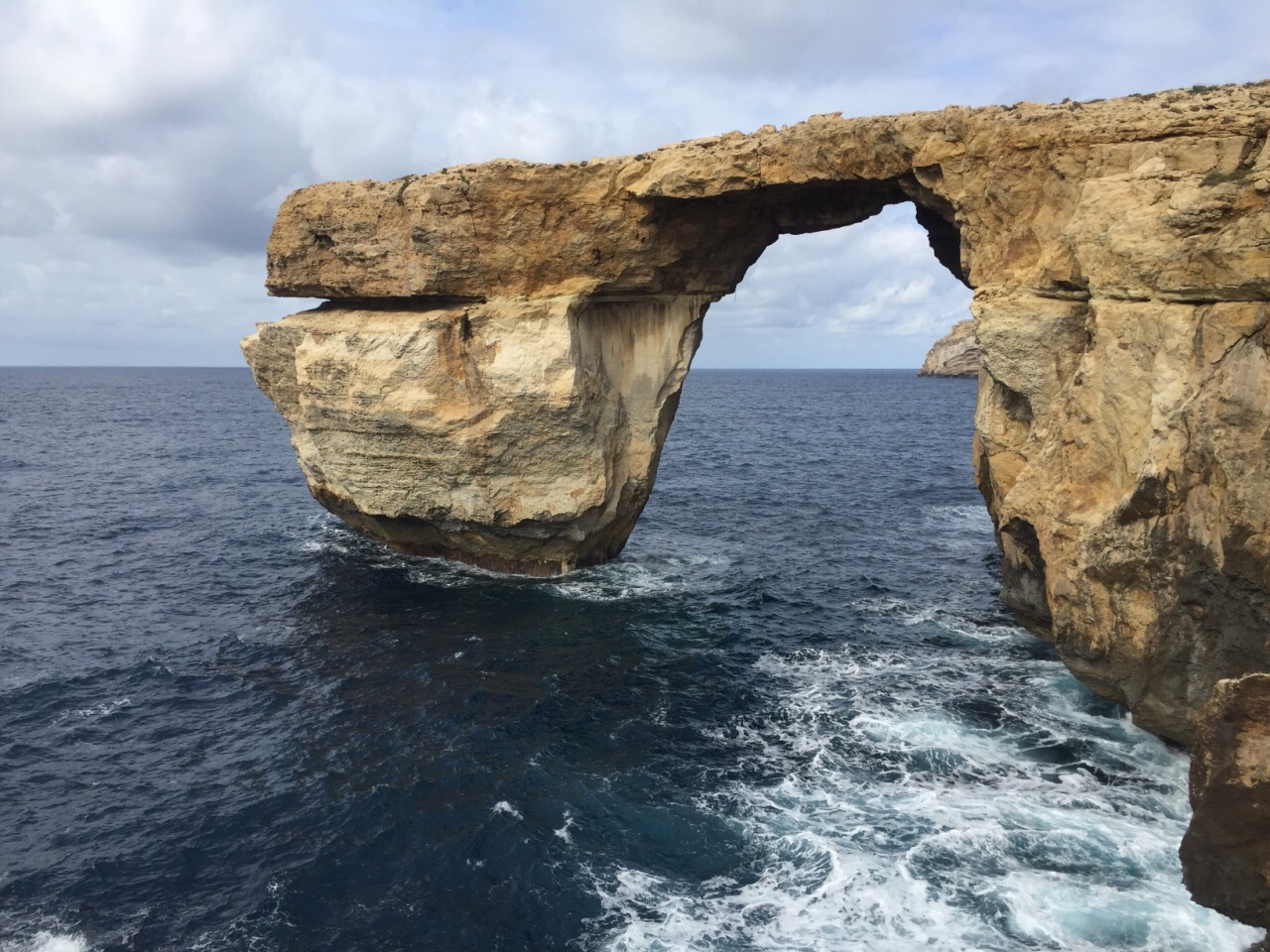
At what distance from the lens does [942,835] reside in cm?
1708

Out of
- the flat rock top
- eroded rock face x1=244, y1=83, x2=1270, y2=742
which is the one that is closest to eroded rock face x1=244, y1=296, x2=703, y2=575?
eroded rock face x1=244, y1=83, x2=1270, y2=742

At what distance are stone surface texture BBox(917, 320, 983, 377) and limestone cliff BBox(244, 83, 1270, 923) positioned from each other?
140152mm

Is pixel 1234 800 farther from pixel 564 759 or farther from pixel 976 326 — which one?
pixel 976 326

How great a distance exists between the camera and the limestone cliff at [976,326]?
1647cm

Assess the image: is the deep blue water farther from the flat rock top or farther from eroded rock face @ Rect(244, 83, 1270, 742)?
the flat rock top

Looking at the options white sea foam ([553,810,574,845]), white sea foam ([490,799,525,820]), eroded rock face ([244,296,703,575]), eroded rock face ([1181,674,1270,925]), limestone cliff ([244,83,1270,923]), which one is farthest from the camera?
eroded rock face ([244,296,703,575])

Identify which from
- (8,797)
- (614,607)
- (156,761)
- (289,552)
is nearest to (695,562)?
(614,607)

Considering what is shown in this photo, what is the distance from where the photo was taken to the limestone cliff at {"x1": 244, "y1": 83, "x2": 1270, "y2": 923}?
16.5 m

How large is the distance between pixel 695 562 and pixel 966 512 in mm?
16739

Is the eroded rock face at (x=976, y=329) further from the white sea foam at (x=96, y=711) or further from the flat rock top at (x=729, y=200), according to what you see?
the white sea foam at (x=96, y=711)

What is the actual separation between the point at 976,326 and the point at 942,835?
12274 millimetres

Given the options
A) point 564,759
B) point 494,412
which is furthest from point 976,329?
point 494,412

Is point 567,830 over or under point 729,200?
under

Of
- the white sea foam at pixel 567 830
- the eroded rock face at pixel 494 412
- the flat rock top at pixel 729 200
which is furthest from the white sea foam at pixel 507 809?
the flat rock top at pixel 729 200
